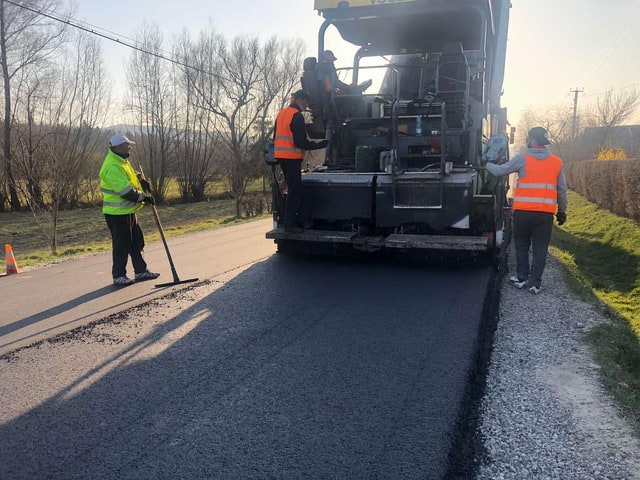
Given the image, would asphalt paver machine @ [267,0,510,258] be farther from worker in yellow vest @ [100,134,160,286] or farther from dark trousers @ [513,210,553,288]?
worker in yellow vest @ [100,134,160,286]

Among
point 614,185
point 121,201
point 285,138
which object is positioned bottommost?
point 614,185

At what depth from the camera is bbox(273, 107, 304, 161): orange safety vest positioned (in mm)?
6730

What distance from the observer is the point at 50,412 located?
2967mm

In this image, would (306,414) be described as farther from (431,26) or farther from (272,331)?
(431,26)

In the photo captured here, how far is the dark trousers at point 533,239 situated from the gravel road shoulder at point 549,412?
1137 mm

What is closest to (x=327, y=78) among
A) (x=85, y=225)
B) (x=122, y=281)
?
(x=122, y=281)

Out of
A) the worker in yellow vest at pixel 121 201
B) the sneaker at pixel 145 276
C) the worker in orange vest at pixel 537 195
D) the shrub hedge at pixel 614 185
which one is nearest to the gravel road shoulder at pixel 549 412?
the worker in orange vest at pixel 537 195

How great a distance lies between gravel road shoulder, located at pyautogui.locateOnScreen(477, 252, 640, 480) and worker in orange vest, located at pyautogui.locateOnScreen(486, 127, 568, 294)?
1260 mm

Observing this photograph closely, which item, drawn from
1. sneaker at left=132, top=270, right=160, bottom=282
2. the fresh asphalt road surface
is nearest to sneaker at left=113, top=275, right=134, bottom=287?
sneaker at left=132, top=270, right=160, bottom=282

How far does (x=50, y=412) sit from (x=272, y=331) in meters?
1.82

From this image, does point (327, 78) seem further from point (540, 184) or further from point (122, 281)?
point (122, 281)

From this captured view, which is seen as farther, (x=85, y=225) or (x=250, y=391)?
(x=85, y=225)

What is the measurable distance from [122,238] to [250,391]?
148 inches

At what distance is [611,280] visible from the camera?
9625 millimetres
